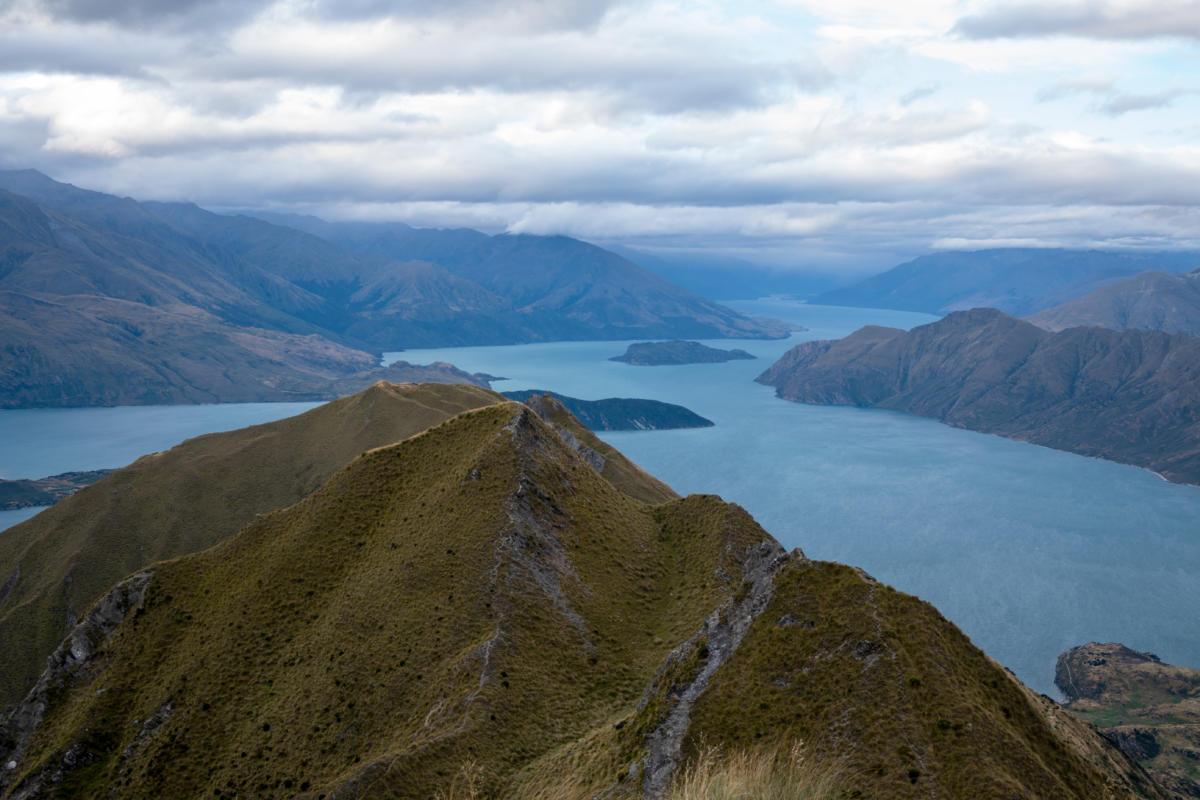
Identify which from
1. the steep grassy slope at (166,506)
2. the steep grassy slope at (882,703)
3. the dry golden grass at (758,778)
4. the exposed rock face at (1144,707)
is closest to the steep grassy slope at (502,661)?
the steep grassy slope at (882,703)

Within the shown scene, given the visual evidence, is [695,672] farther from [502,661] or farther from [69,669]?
[69,669]

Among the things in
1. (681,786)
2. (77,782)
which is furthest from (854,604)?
(77,782)

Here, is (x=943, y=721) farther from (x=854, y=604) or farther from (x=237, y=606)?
(x=237, y=606)

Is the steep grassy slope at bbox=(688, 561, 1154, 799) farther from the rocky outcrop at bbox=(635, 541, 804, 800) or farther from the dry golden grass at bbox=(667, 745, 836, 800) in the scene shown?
the dry golden grass at bbox=(667, 745, 836, 800)

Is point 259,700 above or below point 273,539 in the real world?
below

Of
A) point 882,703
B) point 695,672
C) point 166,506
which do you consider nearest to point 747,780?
point 882,703

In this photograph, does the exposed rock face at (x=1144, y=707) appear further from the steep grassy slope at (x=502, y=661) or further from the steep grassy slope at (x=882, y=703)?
the steep grassy slope at (x=882, y=703)
